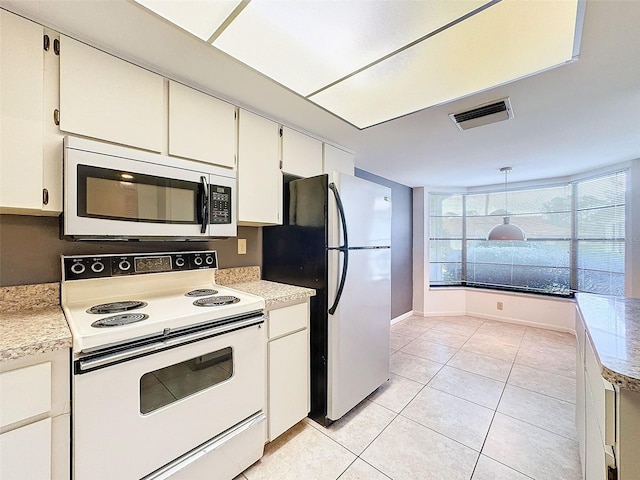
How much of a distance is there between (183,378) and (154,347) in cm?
25

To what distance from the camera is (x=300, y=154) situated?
2.31 meters

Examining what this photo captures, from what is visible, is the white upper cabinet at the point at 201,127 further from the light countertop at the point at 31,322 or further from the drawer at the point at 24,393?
the drawer at the point at 24,393

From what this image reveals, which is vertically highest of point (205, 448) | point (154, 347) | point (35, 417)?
point (154, 347)

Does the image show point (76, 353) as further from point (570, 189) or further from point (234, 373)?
point (570, 189)

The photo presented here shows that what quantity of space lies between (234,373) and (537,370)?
3062 millimetres

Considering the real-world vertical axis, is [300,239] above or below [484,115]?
below

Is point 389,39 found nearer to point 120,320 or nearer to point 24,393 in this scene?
point 120,320

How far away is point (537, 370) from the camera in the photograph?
2.79m

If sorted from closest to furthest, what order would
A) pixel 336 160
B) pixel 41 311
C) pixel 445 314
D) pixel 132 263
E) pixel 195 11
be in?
pixel 195 11 < pixel 41 311 < pixel 132 263 < pixel 336 160 < pixel 445 314

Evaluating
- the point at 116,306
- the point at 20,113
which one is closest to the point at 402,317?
the point at 116,306

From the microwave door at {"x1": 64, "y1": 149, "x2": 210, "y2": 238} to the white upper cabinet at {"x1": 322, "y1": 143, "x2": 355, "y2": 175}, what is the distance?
46.9 inches

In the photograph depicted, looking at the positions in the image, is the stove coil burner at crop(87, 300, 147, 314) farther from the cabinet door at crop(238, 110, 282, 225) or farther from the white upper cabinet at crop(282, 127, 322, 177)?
the white upper cabinet at crop(282, 127, 322, 177)

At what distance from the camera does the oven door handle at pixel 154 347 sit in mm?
1025

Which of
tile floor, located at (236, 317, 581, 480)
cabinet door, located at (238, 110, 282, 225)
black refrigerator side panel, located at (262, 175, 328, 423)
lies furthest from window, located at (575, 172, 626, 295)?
cabinet door, located at (238, 110, 282, 225)
